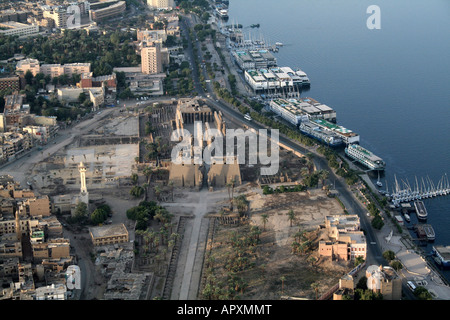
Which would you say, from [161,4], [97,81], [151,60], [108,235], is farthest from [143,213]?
[161,4]

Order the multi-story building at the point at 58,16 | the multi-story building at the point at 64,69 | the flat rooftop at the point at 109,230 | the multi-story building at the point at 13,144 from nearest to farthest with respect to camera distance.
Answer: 1. the flat rooftop at the point at 109,230
2. the multi-story building at the point at 13,144
3. the multi-story building at the point at 64,69
4. the multi-story building at the point at 58,16

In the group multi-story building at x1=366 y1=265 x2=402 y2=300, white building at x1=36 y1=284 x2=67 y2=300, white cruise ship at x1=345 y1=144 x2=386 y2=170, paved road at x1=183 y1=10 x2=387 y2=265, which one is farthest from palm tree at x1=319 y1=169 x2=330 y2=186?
white building at x1=36 y1=284 x2=67 y2=300

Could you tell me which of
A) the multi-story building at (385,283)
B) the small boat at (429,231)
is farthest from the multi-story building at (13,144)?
the multi-story building at (385,283)

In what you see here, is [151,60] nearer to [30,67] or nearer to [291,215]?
[30,67]

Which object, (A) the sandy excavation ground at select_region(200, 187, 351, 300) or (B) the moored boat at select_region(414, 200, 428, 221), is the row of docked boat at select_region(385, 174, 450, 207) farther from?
(A) the sandy excavation ground at select_region(200, 187, 351, 300)

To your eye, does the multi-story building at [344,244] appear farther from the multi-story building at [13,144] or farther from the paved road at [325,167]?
the multi-story building at [13,144]

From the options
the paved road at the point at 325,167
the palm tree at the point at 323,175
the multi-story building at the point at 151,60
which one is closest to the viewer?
the paved road at the point at 325,167
